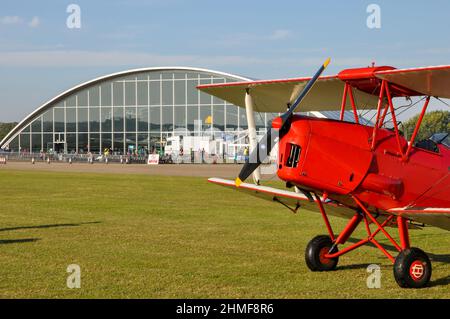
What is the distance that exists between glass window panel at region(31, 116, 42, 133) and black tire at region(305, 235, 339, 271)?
6884 centimetres

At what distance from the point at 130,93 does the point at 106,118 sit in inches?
154

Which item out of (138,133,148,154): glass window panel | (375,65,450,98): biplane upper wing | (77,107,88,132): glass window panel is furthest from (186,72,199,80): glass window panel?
(375,65,450,98): biplane upper wing

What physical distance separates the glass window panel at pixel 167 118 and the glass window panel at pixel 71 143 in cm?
1058

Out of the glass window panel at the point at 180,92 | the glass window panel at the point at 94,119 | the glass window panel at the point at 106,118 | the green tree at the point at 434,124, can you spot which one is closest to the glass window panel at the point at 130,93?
the glass window panel at the point at 106,118

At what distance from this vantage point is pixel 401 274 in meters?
8.03

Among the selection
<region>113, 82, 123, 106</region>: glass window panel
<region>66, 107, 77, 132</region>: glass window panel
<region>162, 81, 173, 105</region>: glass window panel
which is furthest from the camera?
<region>66, 107, 77, 132</region>: glass window panel

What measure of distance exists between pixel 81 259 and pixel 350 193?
418cm

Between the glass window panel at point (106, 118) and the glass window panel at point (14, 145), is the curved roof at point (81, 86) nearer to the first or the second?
the glass window panel at point (14, 145)

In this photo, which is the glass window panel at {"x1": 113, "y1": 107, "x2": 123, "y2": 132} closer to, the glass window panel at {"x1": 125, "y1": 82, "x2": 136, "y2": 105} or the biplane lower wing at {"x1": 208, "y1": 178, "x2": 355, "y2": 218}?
the glass window panel at {"x1": 125, "y1": 82, "x2": 136, "y2": 105}

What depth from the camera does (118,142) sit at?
71.8 metres

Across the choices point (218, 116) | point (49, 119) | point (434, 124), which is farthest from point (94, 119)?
point (434, 124)

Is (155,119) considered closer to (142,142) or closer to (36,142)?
(142,142)

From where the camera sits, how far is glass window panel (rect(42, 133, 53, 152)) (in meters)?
73.9

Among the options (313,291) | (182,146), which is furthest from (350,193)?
(182,146)
